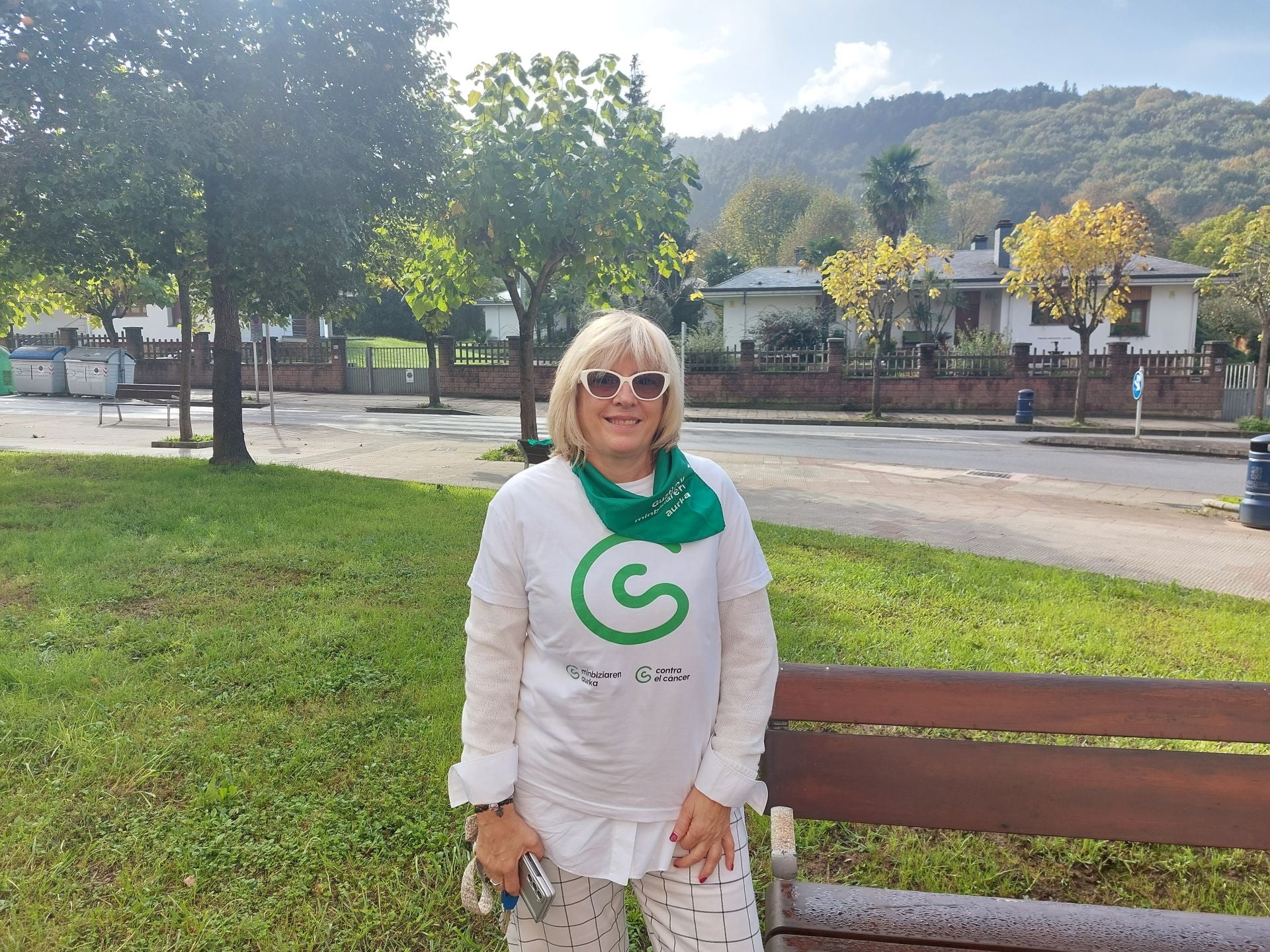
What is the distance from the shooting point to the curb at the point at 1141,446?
18581 mm

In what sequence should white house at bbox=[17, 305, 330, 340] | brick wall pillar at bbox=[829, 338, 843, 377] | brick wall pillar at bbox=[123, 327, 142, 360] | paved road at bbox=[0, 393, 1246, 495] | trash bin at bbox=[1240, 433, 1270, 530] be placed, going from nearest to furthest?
1. trash bin at bbox=[1240, 433, 1270, 530]
2. paved road at bbox=[0, 393, 1246, 495]
3. brick wall pillar at bbox=[829, 338, 843, 377]
4. brick wall pillar at bbox=[123, 327, 142, 360]
5. white house at bbox=[17, 305, 330, 340]

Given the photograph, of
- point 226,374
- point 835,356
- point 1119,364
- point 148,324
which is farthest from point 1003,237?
point 148,324

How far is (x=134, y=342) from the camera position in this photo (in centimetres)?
3678

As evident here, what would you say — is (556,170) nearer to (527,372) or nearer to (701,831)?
(527,372)

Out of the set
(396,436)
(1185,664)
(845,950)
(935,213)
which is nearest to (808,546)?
(1185,664)

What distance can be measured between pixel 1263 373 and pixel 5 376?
4297cm

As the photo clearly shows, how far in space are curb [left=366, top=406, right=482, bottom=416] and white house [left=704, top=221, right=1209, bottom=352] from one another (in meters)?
14.7

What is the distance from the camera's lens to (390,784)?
3234mm

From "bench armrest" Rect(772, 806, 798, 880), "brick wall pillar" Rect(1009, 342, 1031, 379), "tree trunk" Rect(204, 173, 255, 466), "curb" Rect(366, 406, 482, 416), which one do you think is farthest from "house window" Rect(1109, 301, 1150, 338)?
"bench armrest" Rect(772, 806, 798, 880)

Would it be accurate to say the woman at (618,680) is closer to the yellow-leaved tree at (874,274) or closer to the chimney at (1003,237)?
the yellow-leaved tree at (874,274)

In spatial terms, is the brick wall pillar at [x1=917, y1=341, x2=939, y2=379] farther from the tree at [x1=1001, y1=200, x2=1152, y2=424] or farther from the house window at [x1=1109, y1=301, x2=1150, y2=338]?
→ the house window at [x1=1109, y1=301, x2=1150, y2=338]

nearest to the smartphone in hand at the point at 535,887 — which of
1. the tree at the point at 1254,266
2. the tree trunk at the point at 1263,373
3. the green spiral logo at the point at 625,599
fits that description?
the green spiral logo at the point at 625,599

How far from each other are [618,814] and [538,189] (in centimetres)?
1206

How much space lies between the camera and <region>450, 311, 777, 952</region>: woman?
5.40ft
